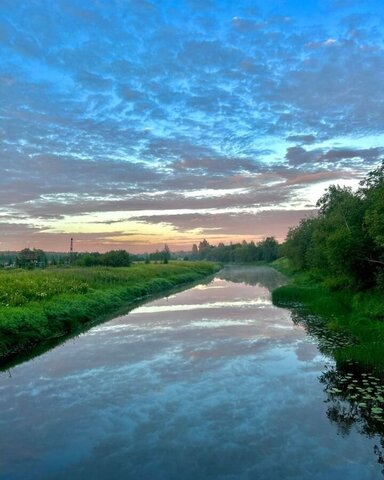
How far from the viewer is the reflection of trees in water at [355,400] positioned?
10789mm

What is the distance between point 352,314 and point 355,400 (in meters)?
14.1

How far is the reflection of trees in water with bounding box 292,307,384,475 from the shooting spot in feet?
35.4

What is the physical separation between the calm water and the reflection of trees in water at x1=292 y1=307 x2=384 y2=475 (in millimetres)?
221

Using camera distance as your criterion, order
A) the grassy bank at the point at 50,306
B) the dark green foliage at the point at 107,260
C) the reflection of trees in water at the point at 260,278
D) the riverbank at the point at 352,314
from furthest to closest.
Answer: the dark green foliage at the point at 107,260
the reflection of trees in water at the point at 260,278
the grassy bank at the point at 50,306
the riverbank at the point at 352,314

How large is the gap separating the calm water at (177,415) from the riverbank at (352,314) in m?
1.58

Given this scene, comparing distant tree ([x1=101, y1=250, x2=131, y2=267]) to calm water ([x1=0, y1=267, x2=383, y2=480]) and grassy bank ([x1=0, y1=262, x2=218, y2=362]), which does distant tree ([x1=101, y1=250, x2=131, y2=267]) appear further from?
calm water ([x1=0, y1=267, x2=383, y2=480])

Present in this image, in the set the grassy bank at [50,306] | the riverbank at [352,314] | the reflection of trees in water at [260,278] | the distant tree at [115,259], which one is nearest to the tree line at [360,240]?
the riverbank at [352,314]

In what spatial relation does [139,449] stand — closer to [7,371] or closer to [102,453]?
[102,453]

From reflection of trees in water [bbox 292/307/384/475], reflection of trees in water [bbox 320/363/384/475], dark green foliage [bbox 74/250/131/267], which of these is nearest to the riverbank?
reflection of trees in water [bbox 292/307/384/475]

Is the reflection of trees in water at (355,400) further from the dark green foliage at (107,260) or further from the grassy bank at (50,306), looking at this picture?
the dark green foliage at (107,260)

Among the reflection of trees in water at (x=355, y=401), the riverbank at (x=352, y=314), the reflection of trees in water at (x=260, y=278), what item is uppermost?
the riverbank at (x=352, y=314)

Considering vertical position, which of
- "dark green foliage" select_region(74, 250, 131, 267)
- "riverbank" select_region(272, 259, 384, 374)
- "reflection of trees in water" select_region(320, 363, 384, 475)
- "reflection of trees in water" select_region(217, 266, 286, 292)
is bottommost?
"reflection of trees in water" select_region(217, 266, 286, 292)

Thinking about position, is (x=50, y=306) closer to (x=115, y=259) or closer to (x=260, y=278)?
(x=115, y=259)

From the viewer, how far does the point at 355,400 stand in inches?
498
